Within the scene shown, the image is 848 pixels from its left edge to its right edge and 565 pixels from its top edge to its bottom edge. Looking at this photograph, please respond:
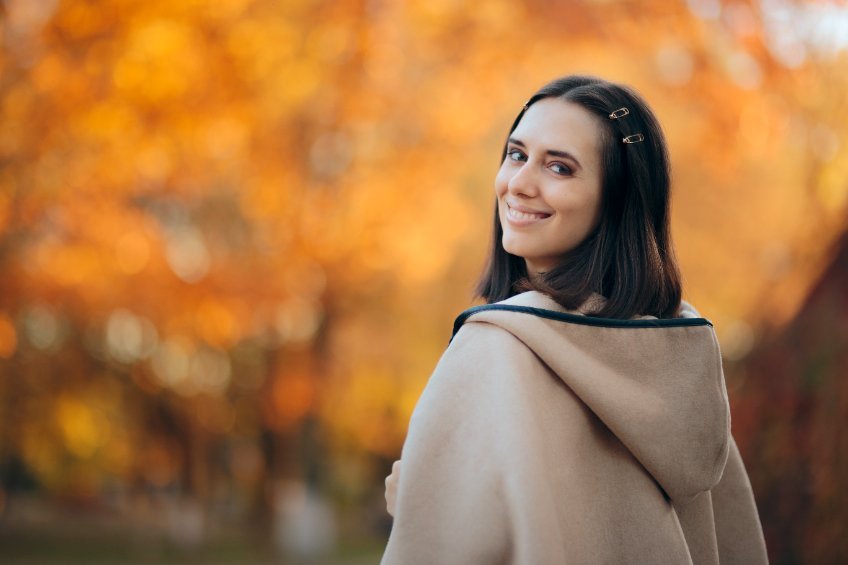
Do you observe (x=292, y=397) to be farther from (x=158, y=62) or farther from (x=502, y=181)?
(x=502, y=181)

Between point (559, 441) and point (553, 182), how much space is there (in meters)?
0.55

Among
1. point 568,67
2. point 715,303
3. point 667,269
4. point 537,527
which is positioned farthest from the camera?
point 715,303

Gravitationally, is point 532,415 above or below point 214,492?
above

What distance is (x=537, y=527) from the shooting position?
4.98 feet

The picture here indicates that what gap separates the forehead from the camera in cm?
186

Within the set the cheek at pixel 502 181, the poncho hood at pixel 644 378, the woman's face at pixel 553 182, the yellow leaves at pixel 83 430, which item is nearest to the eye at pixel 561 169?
the woman's face at pixel 553 182

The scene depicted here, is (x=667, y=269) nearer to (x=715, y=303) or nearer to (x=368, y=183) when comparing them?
(x=368, y=183)

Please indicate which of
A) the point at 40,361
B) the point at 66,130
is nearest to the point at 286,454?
the point at 40,361

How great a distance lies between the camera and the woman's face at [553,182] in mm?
1865

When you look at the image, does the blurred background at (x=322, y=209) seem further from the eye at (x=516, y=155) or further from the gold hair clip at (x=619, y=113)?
the gold hair clip at (x=619, y=113)

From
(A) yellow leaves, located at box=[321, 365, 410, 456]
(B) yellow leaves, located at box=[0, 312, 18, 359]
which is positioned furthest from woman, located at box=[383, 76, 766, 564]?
(A) yellow leaves, located at box=[321, 365, 410, 456]

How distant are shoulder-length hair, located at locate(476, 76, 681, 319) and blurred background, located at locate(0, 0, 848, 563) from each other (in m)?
1.99

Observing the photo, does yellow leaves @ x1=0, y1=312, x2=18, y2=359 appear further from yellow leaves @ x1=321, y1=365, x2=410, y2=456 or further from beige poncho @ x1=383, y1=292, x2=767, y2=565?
yellow leaves @ x1=321, y1=365, x2=410, y2=456

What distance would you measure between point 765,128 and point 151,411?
39.7ft
